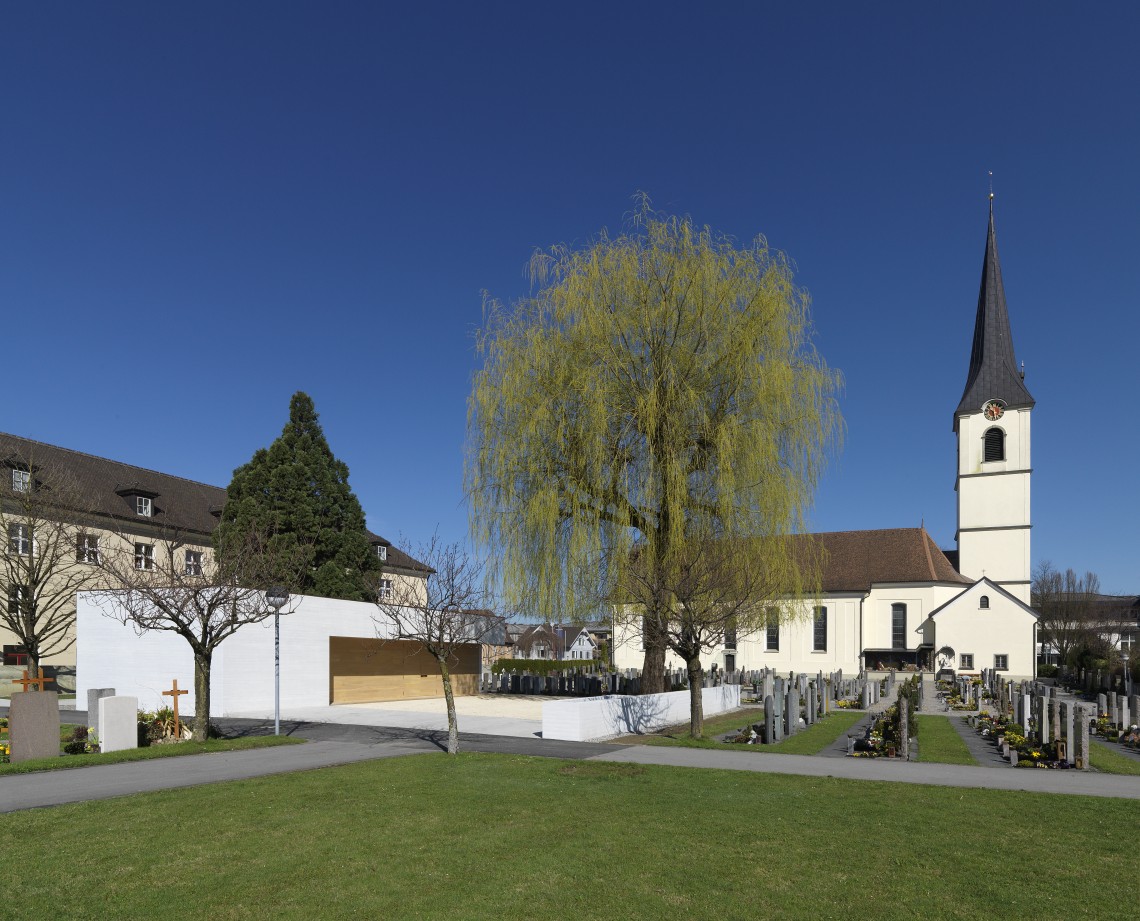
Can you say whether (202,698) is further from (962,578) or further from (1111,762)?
(962,578)

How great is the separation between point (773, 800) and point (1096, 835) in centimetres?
342

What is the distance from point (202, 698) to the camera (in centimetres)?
1603

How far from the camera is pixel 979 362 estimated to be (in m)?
65.0

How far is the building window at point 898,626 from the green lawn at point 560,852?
168 ft

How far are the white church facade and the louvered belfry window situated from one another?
0.24ft

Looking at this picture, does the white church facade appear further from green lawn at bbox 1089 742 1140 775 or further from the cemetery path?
green lawn at bbox 1089 742 1140 775

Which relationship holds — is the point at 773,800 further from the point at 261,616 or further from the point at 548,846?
the point at 261,616

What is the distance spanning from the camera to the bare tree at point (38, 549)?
98.3ft

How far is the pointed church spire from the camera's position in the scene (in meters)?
63.2

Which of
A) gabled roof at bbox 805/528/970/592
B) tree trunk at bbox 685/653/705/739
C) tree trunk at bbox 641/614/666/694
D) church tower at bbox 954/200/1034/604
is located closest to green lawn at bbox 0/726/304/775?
tree trunk at bbox 685/653/705/739

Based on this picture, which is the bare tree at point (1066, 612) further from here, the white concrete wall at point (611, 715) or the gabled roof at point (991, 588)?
the white concrete wall at point (611, 715)

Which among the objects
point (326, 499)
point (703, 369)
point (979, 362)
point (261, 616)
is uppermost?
point (979, 362)

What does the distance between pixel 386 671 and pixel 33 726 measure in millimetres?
15650

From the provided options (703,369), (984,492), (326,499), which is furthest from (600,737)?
(984,492)
